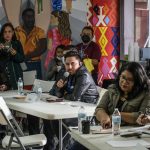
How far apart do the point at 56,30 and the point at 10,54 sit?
0.94 m

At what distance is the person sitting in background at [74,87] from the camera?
14.2ft

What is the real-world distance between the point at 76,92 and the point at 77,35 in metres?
2.27

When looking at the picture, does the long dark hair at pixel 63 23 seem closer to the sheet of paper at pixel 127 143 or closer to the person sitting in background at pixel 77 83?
the person sitting in background at pixel 77 83

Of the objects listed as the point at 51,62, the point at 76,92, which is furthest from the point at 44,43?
the point at 76,92

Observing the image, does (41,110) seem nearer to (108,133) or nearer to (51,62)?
(108,133)

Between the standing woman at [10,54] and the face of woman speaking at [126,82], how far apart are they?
3.11 metres

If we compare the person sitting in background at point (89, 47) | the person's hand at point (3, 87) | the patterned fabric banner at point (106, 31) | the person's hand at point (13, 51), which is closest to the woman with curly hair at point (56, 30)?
the person sitting in background at point (89, 47)

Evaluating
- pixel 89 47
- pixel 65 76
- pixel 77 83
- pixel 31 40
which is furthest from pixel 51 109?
pixel 89 47

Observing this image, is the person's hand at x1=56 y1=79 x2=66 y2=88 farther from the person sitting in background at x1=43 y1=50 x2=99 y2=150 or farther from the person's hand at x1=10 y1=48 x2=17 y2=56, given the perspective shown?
the person's hand at x1=10 y1=48 x2=17 y2=56

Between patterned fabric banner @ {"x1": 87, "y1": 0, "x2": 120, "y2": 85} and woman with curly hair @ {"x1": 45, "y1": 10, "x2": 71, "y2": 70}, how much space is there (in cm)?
41

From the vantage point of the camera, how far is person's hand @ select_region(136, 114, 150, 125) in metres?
2.86

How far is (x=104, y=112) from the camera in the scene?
124 inches

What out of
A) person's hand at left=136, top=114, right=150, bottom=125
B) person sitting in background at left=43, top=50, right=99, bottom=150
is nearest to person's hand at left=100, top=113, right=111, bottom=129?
person's hand at left=136, top=114, right=150, bottom=125

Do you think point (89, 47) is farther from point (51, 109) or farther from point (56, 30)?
point (51, 109)
